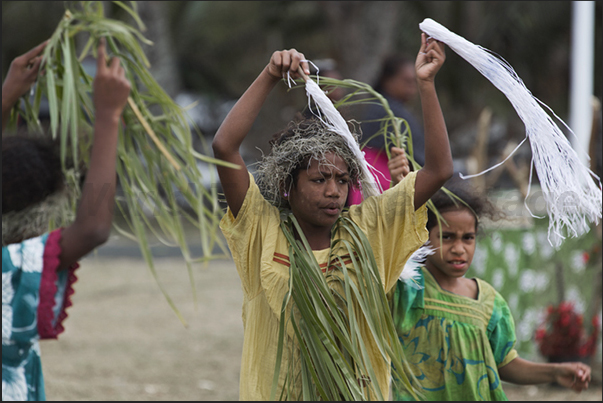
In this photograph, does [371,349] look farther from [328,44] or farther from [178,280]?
[328,44]

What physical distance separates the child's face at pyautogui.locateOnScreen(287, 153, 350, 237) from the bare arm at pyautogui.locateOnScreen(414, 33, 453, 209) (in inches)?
10.4

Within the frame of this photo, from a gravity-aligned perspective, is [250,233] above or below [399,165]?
below

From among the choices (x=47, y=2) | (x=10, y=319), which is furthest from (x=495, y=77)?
(x=47, y=2)

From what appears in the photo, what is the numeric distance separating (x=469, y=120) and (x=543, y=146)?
20.6 metres

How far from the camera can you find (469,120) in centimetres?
2222

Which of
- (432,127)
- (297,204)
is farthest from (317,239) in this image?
(432,127)

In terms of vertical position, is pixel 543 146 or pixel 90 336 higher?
pixel 543 146

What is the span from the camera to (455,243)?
279cm

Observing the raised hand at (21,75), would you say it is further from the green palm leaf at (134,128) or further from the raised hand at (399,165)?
the raised hand at (399,165)

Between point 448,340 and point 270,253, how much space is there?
96 cm

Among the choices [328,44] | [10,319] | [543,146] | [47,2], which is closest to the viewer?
[10,319]

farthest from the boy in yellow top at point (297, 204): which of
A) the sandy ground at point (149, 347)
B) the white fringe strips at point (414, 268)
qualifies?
the sandy ground at point (149, 347)

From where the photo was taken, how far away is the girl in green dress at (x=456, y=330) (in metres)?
2.70

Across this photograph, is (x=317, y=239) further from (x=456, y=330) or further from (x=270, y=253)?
(x=456, y=330)
